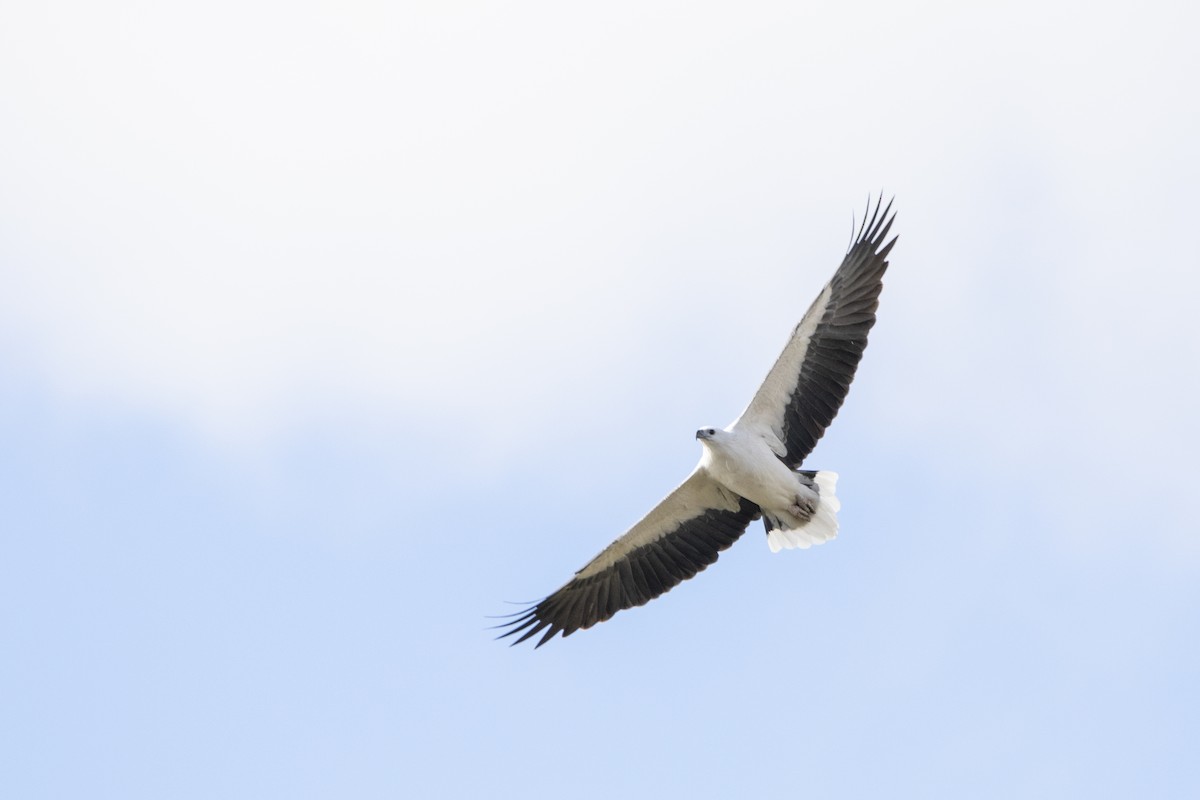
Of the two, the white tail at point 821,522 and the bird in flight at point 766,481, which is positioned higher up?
the bird in flight at point 766,481

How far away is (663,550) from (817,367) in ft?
9.12

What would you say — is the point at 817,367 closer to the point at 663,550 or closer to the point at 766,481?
the point at 766,481

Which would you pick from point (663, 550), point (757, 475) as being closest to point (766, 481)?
point (757, 475)

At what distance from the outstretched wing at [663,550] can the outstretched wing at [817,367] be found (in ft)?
3.12

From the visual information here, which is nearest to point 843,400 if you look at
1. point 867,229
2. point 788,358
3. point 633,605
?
point 788,358

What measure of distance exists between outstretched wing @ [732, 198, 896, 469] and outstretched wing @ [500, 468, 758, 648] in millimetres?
952

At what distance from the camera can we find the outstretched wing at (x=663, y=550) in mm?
19438

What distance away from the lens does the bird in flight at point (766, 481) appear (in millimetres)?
18875

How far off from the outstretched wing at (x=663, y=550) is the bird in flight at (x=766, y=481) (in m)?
0.01

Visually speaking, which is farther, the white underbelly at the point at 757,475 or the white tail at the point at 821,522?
the white tail at the point at 821,522

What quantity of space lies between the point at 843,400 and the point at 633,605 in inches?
134

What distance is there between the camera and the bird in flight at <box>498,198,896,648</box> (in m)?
18.9

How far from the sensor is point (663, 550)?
64.3ft

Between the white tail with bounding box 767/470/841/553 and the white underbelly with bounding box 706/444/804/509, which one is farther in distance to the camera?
the white tail with bounding box 767/470/841/553
